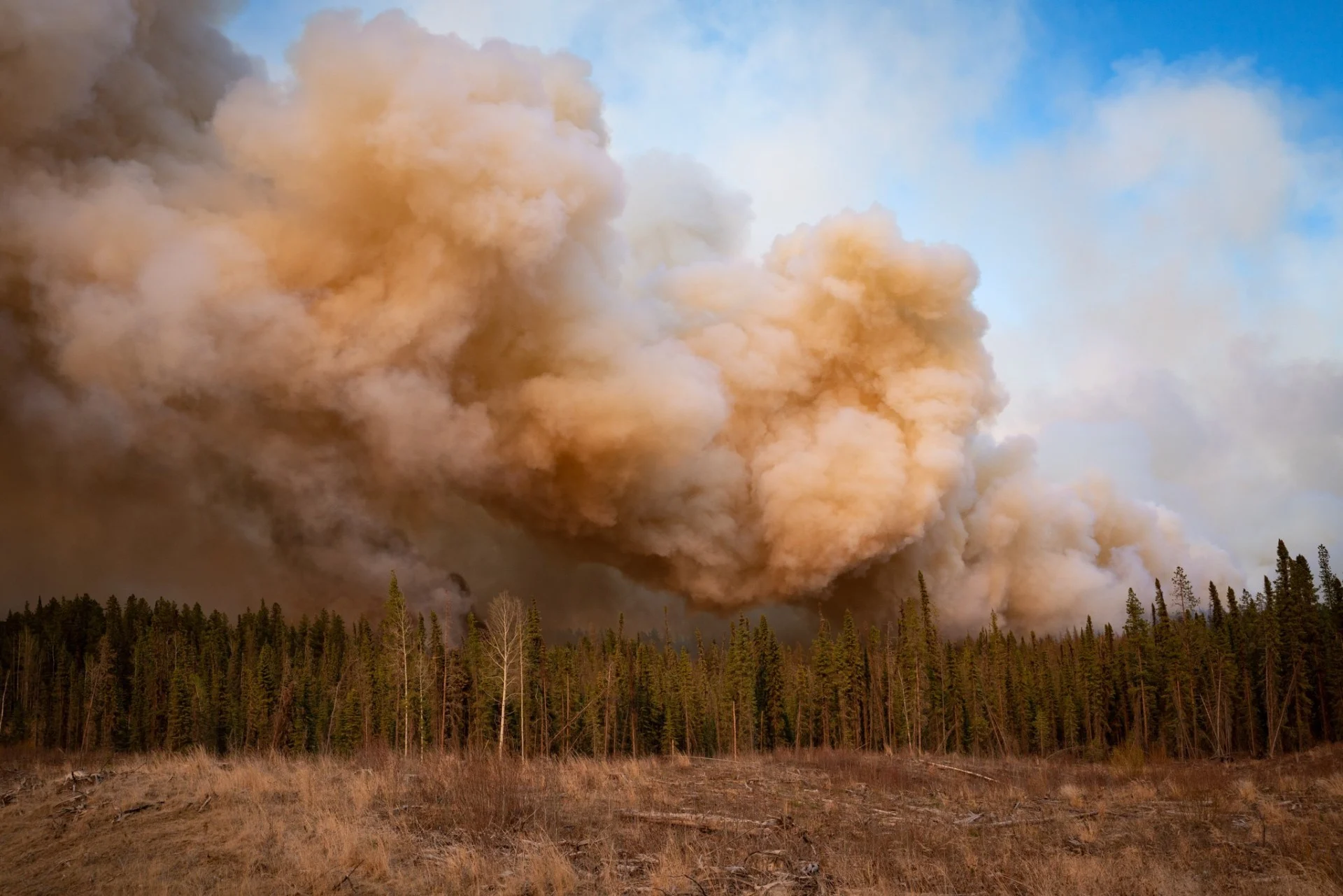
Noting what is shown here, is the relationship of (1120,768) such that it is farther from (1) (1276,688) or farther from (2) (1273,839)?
(1) (1276,688)

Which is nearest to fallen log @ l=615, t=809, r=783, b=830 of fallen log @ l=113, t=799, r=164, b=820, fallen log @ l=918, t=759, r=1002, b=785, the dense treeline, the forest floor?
the forest floor

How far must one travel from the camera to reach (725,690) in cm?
8244

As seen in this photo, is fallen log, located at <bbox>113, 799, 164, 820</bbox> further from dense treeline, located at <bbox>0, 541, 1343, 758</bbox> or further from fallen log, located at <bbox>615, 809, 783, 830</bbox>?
dense treeline, located at <bbox>0, 541, 1343, 758</bbox>

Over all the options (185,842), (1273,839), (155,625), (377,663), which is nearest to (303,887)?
(185,842)

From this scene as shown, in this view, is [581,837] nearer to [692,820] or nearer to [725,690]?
[692,820]

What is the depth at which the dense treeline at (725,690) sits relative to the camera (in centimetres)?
7250

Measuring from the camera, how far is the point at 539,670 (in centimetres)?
7219

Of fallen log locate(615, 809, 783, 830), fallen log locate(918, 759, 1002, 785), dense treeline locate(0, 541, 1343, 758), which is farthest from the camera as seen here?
dense treeline locate(0, 541, 1343, 758)

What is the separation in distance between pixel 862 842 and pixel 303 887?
8921 mm

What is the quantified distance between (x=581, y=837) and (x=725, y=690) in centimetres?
7133

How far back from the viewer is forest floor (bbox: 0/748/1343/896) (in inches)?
424

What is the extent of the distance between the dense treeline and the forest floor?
4553 cm

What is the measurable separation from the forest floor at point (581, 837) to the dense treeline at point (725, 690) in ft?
149

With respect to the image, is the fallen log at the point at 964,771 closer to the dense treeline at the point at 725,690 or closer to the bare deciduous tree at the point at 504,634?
the bare deciduous tree at the point at 504,634
